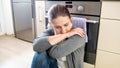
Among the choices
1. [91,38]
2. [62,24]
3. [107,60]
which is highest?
[62,24]

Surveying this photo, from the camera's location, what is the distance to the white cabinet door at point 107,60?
43.5 inches

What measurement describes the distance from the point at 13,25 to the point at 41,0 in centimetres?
125

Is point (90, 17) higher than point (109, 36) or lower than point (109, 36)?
higher

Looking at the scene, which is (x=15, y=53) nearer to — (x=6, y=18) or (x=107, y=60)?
(x=6, y=18)

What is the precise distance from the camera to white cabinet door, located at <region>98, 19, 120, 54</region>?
3.34 feet

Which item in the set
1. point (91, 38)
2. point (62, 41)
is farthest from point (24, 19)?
point (62, 41)

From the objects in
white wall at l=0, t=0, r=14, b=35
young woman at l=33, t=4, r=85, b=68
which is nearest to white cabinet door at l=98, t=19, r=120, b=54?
young woman at l=33, t=4, r=85, b=68

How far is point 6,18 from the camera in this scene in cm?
257

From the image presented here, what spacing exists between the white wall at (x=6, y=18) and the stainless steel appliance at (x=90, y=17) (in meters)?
1.61

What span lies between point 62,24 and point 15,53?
1.33 metres

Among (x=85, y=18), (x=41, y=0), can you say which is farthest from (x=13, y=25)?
(x=85, y=18)

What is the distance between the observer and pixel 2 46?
6.93ft

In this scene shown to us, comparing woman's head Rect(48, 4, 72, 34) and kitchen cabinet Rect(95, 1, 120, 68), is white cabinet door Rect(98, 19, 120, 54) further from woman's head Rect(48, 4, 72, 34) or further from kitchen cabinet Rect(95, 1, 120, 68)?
woman's head Rect(48, 4, 72, 34)

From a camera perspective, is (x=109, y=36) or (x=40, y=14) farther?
(x=40, y=14)
